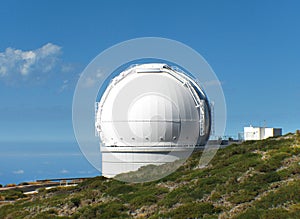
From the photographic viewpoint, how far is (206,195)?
69.7 ft

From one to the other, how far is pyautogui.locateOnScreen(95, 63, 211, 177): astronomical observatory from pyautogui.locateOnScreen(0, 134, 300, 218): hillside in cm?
375

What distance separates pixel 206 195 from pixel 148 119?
41.7ft

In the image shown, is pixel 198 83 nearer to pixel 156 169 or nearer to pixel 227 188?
pixel 156 169

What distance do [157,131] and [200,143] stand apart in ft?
17.5

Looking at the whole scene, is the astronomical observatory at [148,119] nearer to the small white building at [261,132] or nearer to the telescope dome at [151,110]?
the telescope dome at [151,110]

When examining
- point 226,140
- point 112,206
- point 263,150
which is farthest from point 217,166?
point 226,140

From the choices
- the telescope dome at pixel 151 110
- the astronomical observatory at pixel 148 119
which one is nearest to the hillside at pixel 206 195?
the astronomical observatory at pixel 148 119

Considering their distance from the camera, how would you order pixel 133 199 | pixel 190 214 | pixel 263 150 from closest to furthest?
pixel 190 214 → pixel 133 199 → pixel 263 150

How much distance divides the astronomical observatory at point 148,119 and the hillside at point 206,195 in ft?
12.3

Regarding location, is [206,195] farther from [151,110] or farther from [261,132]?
[261,132]

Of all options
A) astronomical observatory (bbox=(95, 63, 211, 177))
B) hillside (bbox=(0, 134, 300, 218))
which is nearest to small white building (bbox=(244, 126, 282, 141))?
astronomical observatory (bbox=(95, 63, 211, 177))

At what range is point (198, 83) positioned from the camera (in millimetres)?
38438

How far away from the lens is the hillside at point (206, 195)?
18.6 m

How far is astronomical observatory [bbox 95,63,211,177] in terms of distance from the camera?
3331 centimetres
